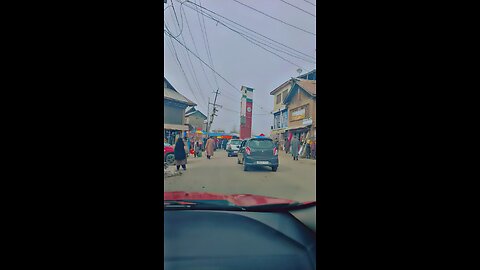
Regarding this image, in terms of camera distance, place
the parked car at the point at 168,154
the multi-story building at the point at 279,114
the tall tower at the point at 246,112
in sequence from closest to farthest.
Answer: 1. the parked car at the point at 168,154
2. the tall tower at the point at 246,112
3. the multi-story building at the point at 279,114

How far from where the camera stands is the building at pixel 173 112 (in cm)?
162

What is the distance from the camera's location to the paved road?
1.69 m

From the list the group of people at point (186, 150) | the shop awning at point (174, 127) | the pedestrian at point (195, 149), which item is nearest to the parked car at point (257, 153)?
the group of people at point (186, 150)

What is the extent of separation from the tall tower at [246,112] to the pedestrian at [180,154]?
50cm

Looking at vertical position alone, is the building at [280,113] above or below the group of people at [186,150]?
above

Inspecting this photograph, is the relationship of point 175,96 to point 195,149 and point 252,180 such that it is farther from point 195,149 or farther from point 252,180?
point 252,180

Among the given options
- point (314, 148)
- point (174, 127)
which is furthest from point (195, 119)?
point (314, 148)

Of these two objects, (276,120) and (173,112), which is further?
(276,120)

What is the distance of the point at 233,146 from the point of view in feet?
6.43

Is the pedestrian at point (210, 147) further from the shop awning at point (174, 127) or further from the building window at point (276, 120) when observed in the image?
the building window at point (276, 120)

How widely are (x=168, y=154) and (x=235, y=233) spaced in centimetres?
76
